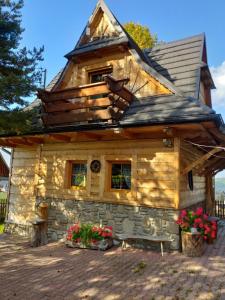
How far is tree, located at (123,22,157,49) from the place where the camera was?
64.6 ft

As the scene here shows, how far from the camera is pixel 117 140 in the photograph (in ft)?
27.6

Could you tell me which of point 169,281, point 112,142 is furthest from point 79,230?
point 169,281

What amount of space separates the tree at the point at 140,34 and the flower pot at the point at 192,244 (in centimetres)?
1625

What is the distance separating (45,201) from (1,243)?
1.97 metres

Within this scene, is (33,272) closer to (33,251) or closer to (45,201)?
(33,251)

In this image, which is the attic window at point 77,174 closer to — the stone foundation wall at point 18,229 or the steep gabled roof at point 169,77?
the steep gabled roof at point 169,77

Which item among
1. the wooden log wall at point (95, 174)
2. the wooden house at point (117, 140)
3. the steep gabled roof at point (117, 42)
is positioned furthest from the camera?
the steep gabled roof at point (117, 42)

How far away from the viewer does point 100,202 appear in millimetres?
8398

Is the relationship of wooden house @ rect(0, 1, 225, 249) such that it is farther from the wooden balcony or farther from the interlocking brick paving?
the interlocking brick paving

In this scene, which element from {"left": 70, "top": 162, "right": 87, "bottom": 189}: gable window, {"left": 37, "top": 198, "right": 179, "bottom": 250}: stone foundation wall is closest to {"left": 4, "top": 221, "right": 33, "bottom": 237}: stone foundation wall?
{"left": 37, "top": 198, "right": 179, "bottom": 250}: stone foundation wall

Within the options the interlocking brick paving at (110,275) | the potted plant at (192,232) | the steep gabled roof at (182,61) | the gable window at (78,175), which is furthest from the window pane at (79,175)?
the steep gabled roof at (182,61)

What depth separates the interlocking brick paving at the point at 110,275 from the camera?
184 inches

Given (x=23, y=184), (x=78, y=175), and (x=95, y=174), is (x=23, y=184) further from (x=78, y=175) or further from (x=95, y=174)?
(x=95, y=174)

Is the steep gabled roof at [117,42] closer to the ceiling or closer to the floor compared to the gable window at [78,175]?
closer to the ceiling
